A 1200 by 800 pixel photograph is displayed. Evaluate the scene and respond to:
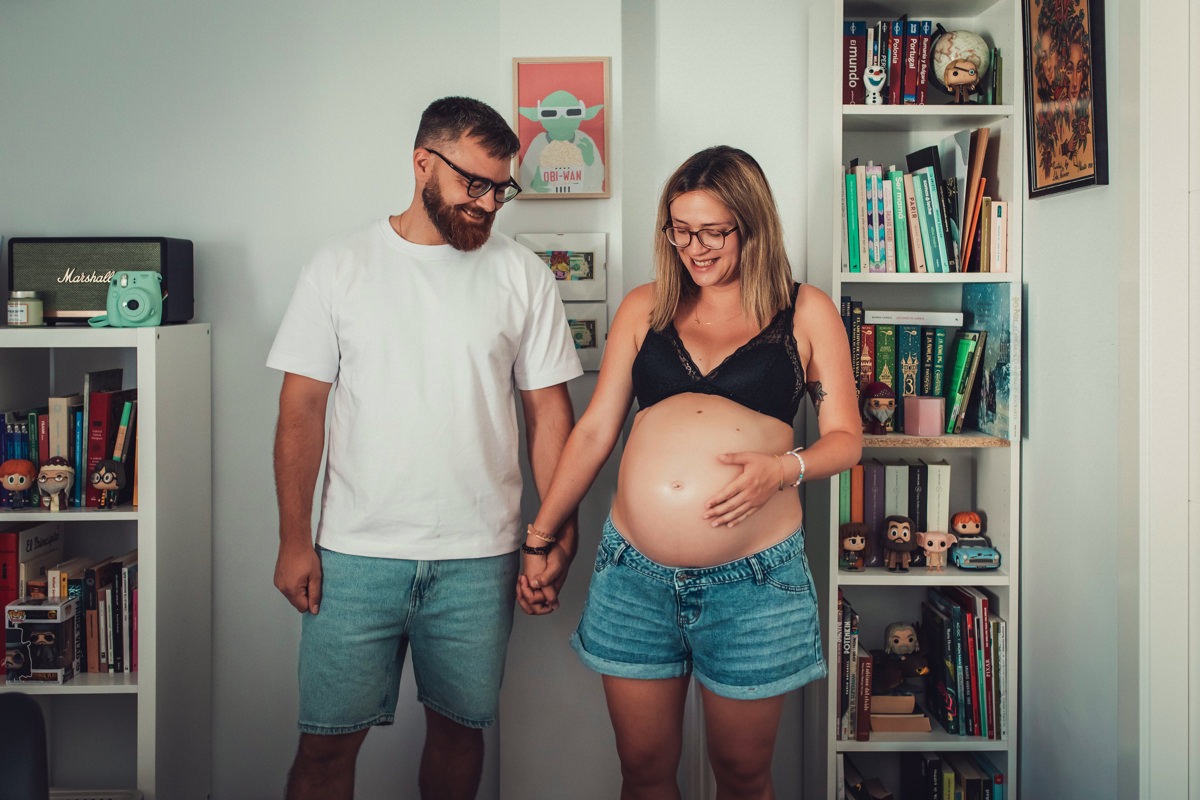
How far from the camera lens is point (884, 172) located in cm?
214

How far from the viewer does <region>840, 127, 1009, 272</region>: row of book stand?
2014mm

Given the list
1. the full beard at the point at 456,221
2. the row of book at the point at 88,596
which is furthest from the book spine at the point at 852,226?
the row of book at the point at 88,596

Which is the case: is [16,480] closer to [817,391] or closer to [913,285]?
[817,391]

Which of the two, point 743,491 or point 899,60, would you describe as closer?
point 743,491

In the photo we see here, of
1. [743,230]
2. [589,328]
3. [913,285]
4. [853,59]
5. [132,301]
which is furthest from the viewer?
[913,285]

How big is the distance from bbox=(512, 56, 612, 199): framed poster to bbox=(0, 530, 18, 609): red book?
145 centimetres

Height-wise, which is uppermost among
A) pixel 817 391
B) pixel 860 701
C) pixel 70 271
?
pixel 70 271

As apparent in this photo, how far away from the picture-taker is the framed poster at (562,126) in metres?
2.09

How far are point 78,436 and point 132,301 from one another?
36 centimetres

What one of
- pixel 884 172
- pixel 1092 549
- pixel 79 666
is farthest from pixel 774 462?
pixel 79 666

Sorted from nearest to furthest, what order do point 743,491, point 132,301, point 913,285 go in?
point 743,491 < point 132,301 < point 913,285

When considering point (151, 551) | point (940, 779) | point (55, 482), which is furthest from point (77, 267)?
point (940, 779)

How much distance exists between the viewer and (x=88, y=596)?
6.68 ft

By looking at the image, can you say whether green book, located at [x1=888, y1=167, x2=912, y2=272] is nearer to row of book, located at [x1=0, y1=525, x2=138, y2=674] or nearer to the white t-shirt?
the white t-shirt
